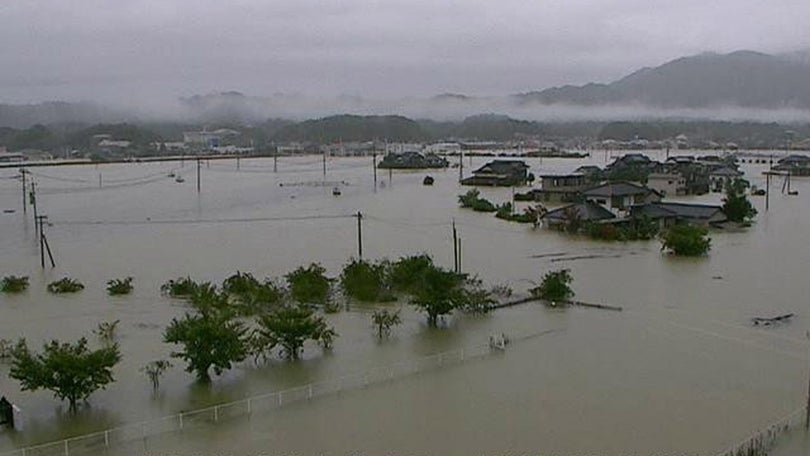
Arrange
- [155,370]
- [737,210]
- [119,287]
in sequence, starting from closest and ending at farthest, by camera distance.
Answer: [155,370], [119,287], [737,210]

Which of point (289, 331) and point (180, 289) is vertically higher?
point (289, 331)

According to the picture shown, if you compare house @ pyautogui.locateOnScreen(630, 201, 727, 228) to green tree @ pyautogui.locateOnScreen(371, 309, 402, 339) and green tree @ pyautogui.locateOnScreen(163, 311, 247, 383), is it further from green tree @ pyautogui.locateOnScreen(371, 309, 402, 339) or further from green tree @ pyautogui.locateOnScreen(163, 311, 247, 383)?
green tree @ pyautogui.locateOnScreen(163, 311, 247, 383)

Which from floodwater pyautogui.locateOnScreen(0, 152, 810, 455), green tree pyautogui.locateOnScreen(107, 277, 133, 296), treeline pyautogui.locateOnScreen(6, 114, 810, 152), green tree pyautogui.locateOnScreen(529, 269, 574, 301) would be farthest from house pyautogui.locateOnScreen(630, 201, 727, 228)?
treeline pyautogui.locateOnScreen(6, 114, 810, 152)

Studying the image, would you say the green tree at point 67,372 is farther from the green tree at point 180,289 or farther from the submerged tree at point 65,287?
the submerged tree at point 65,287

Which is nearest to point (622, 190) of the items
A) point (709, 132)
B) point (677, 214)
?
point (677, 214)

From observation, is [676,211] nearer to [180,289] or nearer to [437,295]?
[437,295]

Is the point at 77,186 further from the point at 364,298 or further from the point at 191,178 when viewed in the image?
the point at 364,298

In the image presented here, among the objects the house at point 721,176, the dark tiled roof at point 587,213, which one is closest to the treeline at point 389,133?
the house at point 721,176
